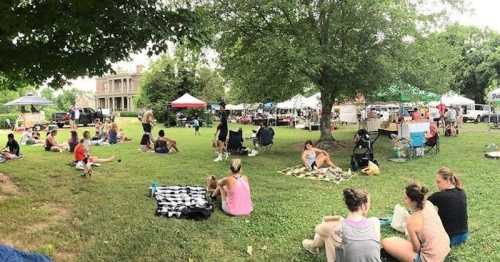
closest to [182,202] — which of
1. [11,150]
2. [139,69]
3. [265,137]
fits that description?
[265,137]

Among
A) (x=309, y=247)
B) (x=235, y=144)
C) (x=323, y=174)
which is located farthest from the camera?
(x=235, y=144)

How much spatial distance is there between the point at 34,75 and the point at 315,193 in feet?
22.8

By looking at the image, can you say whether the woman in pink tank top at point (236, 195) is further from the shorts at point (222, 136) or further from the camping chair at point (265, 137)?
the camping chair at point (265, 137)

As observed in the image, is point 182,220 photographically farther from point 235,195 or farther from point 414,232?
point 414,232

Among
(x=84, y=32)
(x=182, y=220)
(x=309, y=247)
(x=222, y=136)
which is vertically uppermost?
(x=84, y=32)

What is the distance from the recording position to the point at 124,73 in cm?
9600

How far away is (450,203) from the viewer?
5805 mm

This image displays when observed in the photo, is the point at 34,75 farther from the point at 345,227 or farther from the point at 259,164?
the point at 345,227

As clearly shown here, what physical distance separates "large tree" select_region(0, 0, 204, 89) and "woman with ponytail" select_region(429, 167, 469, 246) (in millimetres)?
5424

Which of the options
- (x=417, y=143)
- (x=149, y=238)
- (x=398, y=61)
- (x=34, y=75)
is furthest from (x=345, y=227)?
(x=398, y=61)

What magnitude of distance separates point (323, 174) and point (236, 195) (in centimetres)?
442

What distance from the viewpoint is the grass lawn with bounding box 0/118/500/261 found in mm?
6344

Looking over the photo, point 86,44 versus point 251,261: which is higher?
point 86,44

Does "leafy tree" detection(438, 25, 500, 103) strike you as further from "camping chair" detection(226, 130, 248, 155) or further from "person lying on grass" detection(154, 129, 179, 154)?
"person lying on grass" detection(154, 129, 179, 154)
